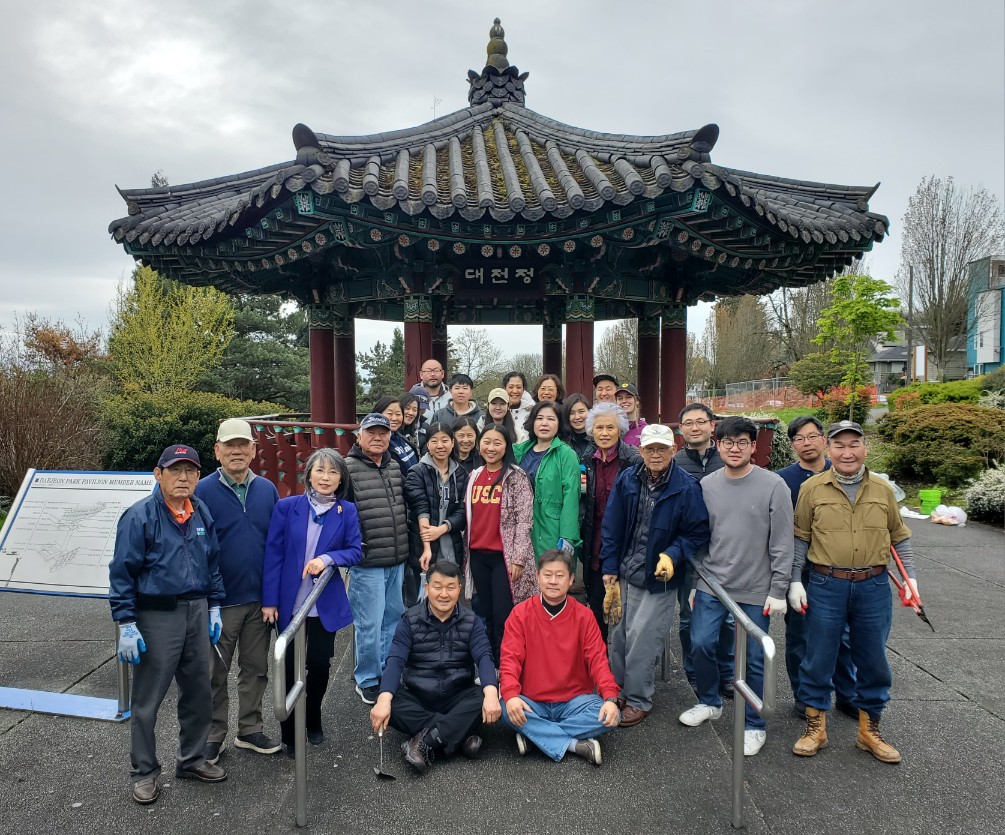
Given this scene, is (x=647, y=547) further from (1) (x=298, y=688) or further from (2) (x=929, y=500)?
(2) (x=929, y=500)

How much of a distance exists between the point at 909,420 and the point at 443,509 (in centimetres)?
1255

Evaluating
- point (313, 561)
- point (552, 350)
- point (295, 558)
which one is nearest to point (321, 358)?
point (552, 350)

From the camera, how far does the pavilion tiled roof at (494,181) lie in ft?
16.3

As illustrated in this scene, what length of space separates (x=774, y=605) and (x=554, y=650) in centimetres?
118

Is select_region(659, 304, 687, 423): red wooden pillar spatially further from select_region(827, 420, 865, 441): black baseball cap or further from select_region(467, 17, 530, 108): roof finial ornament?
select_region(827, 420, 865, 441): black baseball cap

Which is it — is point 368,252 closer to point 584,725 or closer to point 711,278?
point 711,278

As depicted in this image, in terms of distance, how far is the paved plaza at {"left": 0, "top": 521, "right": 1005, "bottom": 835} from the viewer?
2.88m

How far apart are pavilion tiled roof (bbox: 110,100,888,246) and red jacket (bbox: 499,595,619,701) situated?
313cm

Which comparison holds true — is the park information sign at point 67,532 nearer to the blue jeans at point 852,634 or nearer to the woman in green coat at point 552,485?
the woman in green coat at point 552,485

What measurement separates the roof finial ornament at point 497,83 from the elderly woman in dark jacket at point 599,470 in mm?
5254

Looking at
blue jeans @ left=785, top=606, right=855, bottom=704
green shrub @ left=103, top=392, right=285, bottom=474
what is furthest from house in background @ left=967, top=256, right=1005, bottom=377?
blue jeans @ left=785, top=606, right=855, bottom=704

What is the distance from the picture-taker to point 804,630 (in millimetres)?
3807

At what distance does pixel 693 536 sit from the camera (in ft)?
11.6

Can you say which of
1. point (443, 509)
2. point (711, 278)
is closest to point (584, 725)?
point (443, 509)
